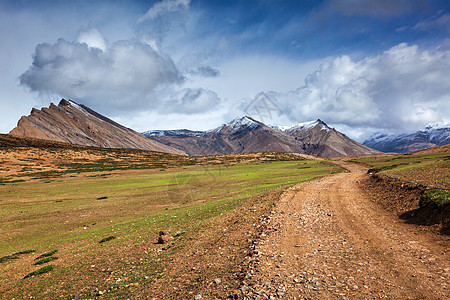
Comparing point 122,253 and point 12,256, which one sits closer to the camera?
point 122,253

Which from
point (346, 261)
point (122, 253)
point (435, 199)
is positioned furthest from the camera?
point (122, 253)

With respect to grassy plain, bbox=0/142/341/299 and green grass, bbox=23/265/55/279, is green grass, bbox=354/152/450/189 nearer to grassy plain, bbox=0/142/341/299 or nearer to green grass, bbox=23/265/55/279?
grassy plain, bbox=0/142/341/299

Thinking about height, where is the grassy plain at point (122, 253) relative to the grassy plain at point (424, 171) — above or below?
below

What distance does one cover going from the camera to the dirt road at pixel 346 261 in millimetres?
7684

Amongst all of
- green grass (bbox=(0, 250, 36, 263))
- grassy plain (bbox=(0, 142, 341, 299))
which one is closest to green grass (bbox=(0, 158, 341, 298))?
grassy plain (bbox=(0, 142, 341, 299))

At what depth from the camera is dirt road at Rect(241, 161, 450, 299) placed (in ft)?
25.2

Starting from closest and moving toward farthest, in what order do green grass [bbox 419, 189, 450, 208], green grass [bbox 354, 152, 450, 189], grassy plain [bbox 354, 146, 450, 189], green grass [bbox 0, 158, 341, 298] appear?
green grass [bbox 0, 158, 341, 298], green grass [bbox 419, 189, 450, 208], green grass [bbox 354, 152, 450, 189], grassy plain [bbox 354, 146, 450, 189]

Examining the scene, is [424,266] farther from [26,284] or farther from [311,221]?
[26,284]

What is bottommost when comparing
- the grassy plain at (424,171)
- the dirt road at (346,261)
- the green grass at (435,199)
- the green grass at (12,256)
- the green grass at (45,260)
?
the green grass at (12,256)

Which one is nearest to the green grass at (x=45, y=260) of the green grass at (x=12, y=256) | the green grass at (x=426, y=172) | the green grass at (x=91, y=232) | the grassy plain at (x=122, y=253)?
the grassy plain at (x=122, y=253)

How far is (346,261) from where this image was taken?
32.0 feet

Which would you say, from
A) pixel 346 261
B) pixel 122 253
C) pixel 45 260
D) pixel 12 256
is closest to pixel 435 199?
pixel 346 261

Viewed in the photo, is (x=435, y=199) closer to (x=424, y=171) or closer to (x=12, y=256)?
(x=424, y=171)

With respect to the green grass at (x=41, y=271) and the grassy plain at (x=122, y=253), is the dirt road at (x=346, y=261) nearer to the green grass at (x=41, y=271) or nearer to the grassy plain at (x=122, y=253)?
the grassy plain at (x=122, y=253)
